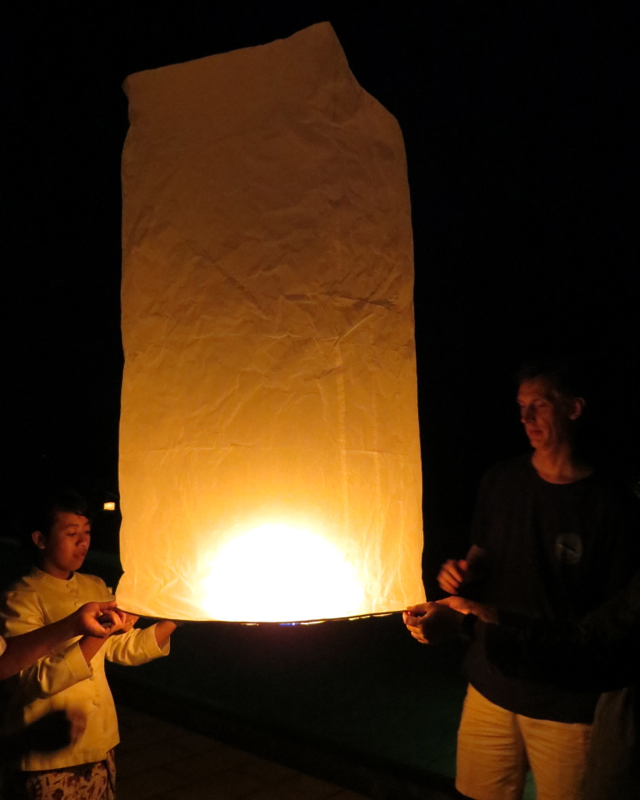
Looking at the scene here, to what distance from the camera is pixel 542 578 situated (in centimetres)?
158

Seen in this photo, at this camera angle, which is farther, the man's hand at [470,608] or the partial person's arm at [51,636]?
the man's hand at [470,608]

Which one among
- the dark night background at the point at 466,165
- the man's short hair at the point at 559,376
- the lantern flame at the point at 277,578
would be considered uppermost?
the dark night background at the point at 466,165

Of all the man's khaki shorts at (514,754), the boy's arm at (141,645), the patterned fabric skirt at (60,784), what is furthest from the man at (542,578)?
the patterned fabric skirt at (60,784)

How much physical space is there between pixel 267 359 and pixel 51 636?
72 centimetres

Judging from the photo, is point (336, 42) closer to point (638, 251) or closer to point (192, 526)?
point (192, 526)

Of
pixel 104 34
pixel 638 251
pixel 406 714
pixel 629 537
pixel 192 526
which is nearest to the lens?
pixel 192 526

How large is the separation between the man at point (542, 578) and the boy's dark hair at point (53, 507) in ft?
3.03

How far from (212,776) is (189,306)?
2747mm

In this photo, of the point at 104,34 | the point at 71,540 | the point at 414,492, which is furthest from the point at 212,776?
the point at 104,34

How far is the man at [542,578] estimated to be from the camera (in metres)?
1.50

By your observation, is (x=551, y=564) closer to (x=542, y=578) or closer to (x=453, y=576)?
(x=542, y=578)

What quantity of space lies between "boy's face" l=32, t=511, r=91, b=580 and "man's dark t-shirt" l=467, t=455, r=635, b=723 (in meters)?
1.03

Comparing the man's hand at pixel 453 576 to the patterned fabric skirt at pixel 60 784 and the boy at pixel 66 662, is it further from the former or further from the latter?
the patterned fabric skirt at pixel 60 784

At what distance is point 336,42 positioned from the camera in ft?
2.76
